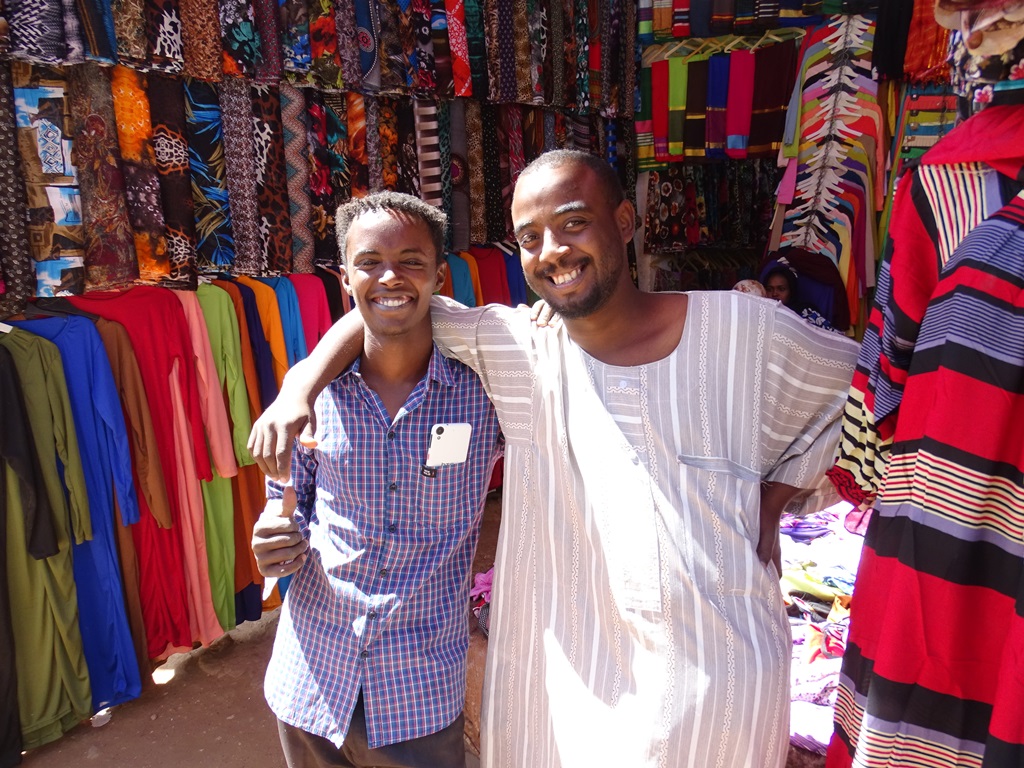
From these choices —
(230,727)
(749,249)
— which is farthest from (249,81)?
(749,249)

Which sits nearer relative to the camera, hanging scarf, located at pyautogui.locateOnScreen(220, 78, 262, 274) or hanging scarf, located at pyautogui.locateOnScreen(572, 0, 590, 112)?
hanging scarf, located at pyautogui.locateOnScreen(220, 78, 262, 274)

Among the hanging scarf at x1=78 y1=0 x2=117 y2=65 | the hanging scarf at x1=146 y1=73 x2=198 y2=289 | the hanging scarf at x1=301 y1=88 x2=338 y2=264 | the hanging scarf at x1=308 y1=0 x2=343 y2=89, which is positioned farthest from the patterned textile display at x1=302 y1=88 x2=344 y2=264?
the hanging scarf at x1=78 y1=0 x2=117 y2=65

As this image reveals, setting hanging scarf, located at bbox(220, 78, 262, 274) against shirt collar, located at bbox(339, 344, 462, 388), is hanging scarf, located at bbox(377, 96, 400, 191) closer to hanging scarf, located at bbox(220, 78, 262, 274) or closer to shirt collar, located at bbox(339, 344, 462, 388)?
hanging scarf, located at bbox(220, 78, 262, 274)

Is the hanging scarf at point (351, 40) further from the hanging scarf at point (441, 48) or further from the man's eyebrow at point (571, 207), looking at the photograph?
the man's eyebrow at point (571, 207)

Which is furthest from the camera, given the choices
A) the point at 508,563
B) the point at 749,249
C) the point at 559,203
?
the point at 749,249

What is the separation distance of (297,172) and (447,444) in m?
2.41

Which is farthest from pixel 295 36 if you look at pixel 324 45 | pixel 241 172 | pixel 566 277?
pixel 566 277

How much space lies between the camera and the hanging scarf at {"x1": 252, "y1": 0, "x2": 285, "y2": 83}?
343 cm

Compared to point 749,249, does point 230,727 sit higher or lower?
lower

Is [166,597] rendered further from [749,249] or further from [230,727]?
[749,249]

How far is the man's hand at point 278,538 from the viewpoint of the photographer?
69.4 inches

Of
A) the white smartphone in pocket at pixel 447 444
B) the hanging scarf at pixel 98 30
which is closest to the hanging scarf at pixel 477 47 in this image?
the hanging scarf at pixel 98 30

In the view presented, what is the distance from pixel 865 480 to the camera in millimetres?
1389

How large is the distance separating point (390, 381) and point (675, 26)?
190 inches
